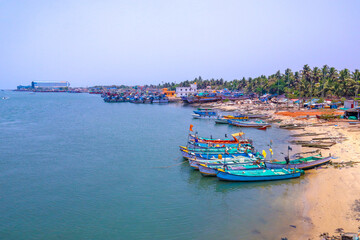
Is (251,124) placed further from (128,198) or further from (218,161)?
(128,198)

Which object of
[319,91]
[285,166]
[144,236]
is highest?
[319,91]

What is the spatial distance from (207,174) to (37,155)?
21495 millimetres

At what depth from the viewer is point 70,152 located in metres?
34.4

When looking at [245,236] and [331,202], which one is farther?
[331,202]

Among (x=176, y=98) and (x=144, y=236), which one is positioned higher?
(x=176, y=98)

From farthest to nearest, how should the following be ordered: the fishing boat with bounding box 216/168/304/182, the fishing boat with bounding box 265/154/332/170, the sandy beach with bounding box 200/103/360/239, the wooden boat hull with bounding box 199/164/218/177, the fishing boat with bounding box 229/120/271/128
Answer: the fishing boat with bounding box 229/120/271/128 → the fishing boat with bounding box 265/154/332/170 → the wooden boat hull with bounding box 199/164/218/177 → the fishing boat with bounding box 216/168/304/182 → the sandy beach with bounding box 200/103/360/239

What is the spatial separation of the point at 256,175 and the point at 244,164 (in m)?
2.42

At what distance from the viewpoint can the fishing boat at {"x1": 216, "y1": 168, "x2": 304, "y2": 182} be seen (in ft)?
76.6

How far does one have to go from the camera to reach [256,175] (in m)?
23.4

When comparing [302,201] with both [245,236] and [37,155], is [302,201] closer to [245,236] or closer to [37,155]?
[245,236]

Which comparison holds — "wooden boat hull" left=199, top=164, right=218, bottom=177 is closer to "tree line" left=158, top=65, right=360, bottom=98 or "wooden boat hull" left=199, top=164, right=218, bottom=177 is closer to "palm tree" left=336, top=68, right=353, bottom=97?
"tree line" left=158, top=65, right=360, bottom=98

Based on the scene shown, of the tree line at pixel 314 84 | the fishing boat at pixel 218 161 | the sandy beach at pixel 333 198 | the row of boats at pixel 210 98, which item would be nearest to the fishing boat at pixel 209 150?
the fishing boat at pixel 218 161

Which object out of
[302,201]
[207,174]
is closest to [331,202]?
[302,201]

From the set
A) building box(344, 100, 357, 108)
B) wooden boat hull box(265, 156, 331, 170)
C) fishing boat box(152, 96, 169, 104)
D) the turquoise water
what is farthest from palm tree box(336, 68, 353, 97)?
fishing boat box(152, 96, 169, 104)
